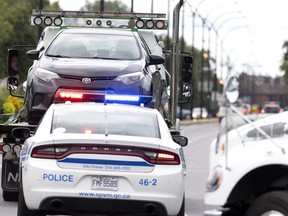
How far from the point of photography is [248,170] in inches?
290

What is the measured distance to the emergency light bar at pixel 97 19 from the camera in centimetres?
1584

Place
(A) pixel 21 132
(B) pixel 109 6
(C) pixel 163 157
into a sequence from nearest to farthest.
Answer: (C) pixel 163 157 → (A) pixel 21 132 → (B) pixel 109 6

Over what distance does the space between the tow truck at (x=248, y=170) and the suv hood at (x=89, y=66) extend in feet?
17.1

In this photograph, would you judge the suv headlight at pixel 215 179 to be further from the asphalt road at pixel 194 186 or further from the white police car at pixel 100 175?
the asphalt road at pixel 194 186

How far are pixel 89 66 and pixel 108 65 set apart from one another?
276 millimetres

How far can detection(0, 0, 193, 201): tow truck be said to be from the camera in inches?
511

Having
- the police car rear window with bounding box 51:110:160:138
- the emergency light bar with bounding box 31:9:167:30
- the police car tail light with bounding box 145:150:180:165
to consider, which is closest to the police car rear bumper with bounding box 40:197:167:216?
the police car tail light with bounding box 145:150:180:165

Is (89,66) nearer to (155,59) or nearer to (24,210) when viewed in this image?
(155,59)

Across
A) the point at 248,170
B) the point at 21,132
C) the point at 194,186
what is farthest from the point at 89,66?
the point at 248,170

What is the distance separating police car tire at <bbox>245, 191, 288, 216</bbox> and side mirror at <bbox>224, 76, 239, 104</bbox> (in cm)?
81

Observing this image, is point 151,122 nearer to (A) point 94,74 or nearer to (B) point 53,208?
(B) point 53,208

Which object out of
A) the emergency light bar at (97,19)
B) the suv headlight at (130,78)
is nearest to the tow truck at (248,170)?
the suv headlight at (130,78)

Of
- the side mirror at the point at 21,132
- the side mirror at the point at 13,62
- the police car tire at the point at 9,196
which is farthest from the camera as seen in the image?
the side mirror at the point at 13,62

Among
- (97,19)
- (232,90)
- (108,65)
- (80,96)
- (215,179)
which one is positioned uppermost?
(97,19)
